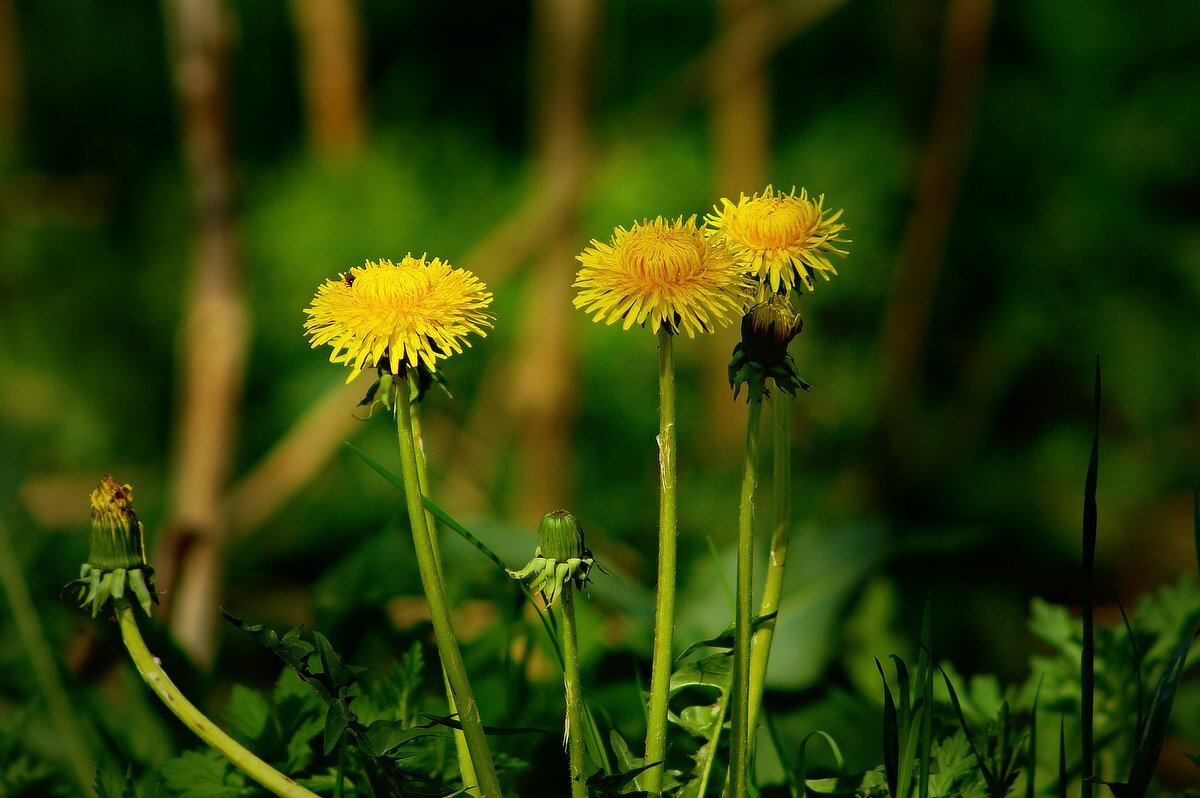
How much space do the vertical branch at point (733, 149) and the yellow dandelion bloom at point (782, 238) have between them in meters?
1.57

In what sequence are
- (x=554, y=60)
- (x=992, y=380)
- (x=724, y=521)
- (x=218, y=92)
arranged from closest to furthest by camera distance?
(x=218, y=92)
(x=554, y=60)
(x=724, y=521)
(x=992, y=380)

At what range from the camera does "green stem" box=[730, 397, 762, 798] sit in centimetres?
38

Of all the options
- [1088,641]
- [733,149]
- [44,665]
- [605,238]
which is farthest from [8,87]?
[1088,641]

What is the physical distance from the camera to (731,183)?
2.10m

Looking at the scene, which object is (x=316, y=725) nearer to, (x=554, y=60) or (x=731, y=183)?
(x=554, y=60)

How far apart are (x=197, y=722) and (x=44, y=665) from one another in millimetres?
291

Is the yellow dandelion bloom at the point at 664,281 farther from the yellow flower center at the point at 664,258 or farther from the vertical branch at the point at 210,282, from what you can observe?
the vertical branch at the point at 210,282

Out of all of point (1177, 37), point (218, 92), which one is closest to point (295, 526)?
point (218, 92)

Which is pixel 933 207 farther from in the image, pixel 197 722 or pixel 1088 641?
pixel 197 722

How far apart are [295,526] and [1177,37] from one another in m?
2.16

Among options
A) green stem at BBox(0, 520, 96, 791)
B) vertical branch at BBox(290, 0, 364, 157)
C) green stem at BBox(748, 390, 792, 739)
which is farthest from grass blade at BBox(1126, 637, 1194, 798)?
vertical branch at BBox(290, 0, 364, 157)

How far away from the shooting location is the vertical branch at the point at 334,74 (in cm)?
222

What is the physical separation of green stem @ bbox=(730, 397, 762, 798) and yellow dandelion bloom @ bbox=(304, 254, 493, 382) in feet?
0.37

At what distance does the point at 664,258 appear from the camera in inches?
14.3
